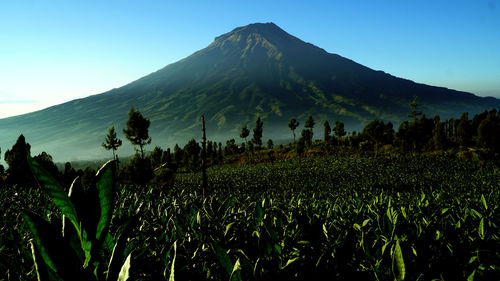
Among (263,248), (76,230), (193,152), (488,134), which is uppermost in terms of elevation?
(76,230)

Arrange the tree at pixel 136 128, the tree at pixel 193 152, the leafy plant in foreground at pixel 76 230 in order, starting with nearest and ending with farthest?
the leafy plant in foreground at pixel 76 230 → the tree at pixel 136 128 → the tree at pixel 193 152

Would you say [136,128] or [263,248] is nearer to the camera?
[263,248]

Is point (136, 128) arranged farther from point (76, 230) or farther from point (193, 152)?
A: point (76, 230)

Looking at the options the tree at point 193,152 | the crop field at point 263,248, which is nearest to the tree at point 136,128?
the tree at point 193,152

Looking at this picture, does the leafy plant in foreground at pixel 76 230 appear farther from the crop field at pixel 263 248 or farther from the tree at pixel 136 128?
the tree at pixel 136 128

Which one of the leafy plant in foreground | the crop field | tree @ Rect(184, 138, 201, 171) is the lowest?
tree @ Rect(184, 138, 201, 171)

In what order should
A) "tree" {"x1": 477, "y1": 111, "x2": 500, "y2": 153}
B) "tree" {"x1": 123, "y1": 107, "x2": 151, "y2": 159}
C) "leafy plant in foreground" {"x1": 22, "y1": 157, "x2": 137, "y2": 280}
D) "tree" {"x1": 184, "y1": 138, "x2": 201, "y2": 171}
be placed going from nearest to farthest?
"leafy plant in foreground" {"x1": 22, "y1": 157, "x2": 137, "y2": 280} < "tree" {"x1": 123, "y1": 107, "x2": 151, "y2": 159} < "tree" {"x1": 477, "y1": 111, "x2": 500, "y2": 153} < "tree" {"x1": 184, "y1": 138, "x2": 201, "y2": 171}

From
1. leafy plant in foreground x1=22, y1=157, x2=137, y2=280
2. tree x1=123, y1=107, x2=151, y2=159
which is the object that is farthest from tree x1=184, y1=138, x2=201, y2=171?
leafy plant in foreground x1=22, y1=157, x2=137, y2=280

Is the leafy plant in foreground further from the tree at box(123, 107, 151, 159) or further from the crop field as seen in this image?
the tree at box(123, 107, 151, 159)

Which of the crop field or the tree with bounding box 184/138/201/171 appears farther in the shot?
the tree with bounding box 184/138/201/171

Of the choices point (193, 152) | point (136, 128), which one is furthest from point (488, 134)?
point (136, 128)

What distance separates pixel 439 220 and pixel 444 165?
57.9 m

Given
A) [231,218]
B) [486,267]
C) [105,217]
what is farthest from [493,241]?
[105,217]

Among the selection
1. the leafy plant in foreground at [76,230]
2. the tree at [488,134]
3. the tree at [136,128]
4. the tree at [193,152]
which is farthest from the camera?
the tree at [193,152]
